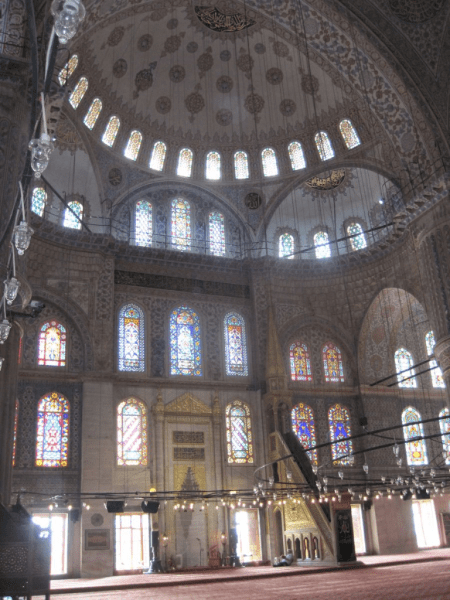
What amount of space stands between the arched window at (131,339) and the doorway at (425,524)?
437 inches

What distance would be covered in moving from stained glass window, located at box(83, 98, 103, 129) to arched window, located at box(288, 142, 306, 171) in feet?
22.7

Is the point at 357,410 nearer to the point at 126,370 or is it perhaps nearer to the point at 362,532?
the point at 362,532

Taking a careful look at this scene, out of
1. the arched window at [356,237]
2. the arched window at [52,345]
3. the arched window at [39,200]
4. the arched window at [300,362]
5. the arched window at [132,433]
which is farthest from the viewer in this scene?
the arched window at [356,237]

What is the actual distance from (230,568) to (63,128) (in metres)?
14.2

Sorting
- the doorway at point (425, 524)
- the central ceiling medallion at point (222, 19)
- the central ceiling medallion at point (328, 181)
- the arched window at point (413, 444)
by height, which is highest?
the central ceiling medallion at point (222, 19)

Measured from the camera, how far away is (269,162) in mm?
22734

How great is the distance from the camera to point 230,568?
17.6 meters

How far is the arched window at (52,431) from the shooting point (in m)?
17.5

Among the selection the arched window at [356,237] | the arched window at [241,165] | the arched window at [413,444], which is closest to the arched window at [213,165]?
the arched window at [241,165]

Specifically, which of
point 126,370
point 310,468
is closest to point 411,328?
point 310,468

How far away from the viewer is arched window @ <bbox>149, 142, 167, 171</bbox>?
71.6 feet

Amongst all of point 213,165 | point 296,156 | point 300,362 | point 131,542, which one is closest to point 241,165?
point 213,165

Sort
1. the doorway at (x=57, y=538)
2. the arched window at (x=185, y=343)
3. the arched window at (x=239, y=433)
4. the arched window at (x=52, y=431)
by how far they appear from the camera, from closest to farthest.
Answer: the doorway at (x=57, y=538)
the arched window at (x=52, y=431)
the arched window at (x=239, y=433)
the arched window at (x=185, y=343)

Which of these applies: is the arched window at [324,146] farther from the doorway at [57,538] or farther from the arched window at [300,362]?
the doorway at [57,538]
